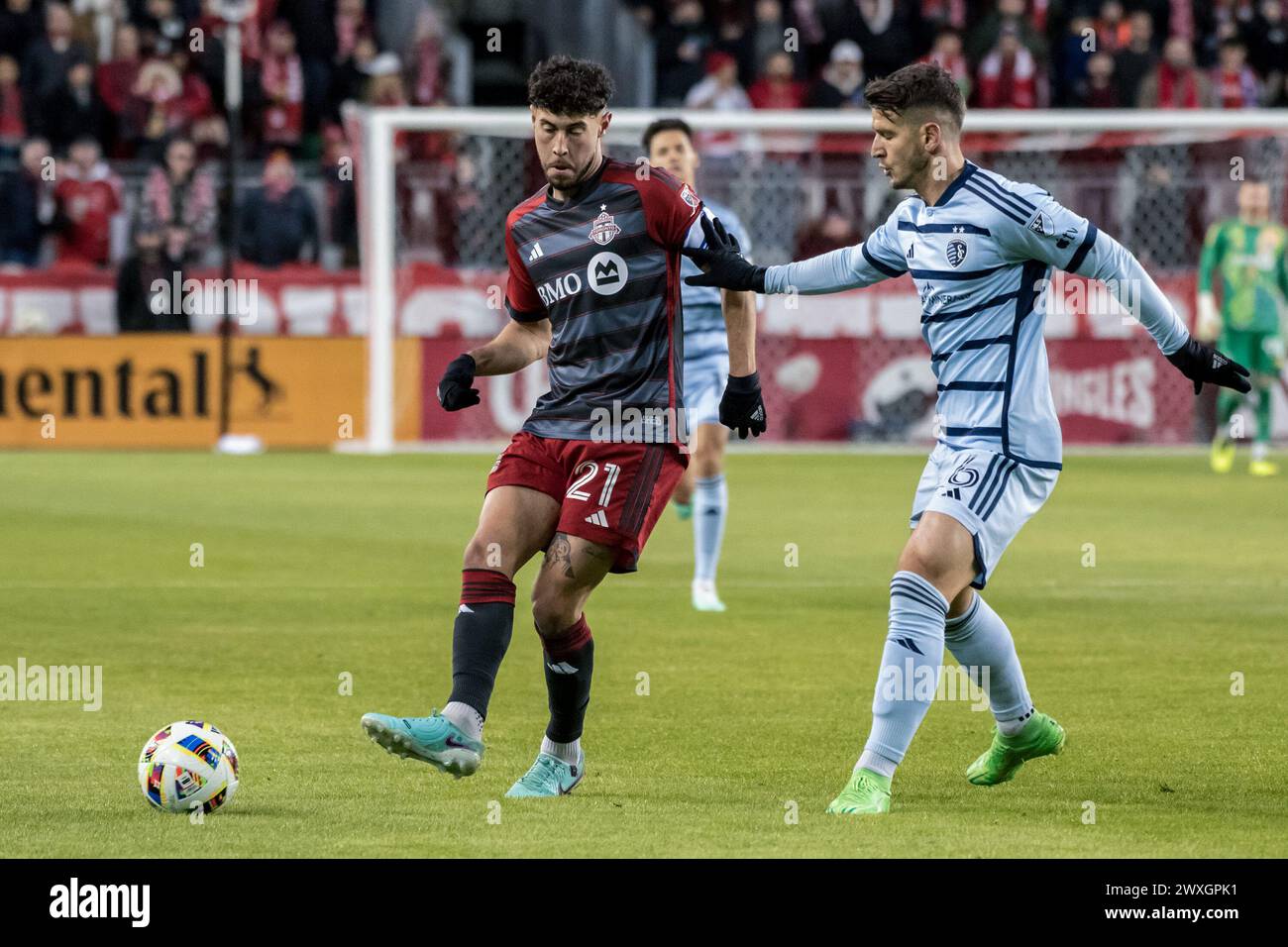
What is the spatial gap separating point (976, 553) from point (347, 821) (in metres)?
1.80

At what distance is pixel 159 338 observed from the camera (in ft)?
66.5

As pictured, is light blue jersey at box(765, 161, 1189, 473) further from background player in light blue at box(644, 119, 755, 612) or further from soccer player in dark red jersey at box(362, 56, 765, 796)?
background player in light blue at box(644, 119, 755, 612)

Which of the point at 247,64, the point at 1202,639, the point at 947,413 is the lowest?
the point at 1202,639

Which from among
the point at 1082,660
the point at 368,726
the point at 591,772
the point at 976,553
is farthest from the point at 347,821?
the point at 1082,660

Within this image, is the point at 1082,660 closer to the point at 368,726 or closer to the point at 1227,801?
the point at 1227,801

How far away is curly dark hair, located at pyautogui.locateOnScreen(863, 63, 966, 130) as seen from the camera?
5.91 meters

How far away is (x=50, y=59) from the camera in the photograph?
2314 centimetres

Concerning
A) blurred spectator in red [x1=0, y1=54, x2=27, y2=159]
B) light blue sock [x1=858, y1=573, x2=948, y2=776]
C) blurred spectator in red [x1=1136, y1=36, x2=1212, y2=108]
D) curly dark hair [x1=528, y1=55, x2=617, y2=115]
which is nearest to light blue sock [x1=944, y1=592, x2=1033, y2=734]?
light blue sock [x1=858, y1=573, x2=948, y2=776]

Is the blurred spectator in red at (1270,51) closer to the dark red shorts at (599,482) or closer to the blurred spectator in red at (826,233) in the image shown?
the blurred spectator in red at (826,233)

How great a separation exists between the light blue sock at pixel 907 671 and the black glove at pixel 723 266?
2.94 ft

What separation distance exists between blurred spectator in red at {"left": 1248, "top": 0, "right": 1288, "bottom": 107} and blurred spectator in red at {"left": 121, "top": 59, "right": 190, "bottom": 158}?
11.6m

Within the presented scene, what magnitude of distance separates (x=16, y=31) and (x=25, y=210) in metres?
2.98

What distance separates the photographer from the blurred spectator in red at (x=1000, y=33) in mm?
23641

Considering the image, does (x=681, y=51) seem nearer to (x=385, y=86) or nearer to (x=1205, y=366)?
(x=385, y=86)
